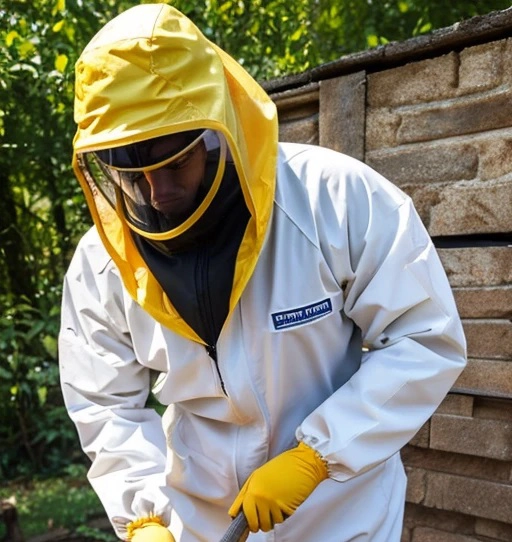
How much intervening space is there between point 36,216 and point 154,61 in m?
4.81

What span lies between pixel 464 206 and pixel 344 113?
0.68 meters

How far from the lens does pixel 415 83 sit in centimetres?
266

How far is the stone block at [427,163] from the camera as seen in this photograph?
2.55 meters

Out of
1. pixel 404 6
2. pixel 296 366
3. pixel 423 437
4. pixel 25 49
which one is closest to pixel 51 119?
pixel 25 49

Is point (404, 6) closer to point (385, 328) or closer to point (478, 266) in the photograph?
point (478, 266)

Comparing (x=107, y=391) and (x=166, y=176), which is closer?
(x=166, y=176)

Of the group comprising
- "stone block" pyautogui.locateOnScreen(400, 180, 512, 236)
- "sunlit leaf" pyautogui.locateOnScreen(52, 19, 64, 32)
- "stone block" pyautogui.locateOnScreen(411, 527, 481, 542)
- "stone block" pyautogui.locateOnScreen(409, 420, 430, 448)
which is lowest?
"stone block" pyautogui.locateOnScreen(411, 527, 481, 542)

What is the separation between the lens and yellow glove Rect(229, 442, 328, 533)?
1663 mm

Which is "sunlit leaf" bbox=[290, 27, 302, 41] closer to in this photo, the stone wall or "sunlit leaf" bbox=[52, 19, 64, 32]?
"sunlit leaf" bbox=[52, 19, 64, 32]

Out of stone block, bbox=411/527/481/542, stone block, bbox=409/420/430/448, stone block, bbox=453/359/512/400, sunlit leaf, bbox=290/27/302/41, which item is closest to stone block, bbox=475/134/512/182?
stone block, bbox=453/359/512/400

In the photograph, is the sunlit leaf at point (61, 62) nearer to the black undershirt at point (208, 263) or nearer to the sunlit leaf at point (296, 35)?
the sunlit leaf at point (296, 35)

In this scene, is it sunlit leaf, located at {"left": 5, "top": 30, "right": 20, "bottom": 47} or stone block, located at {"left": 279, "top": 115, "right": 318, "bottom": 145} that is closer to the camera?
stone block, located at {"left": 279, "top": 115, "right": 318, "bottom": 145}

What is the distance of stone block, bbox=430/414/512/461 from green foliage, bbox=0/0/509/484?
2.98 meters

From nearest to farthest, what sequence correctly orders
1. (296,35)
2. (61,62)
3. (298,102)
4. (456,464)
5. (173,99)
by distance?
1. (173,99)
2. (456,464)
3. (298,102)
4. (61,62)
5. (296,35)
